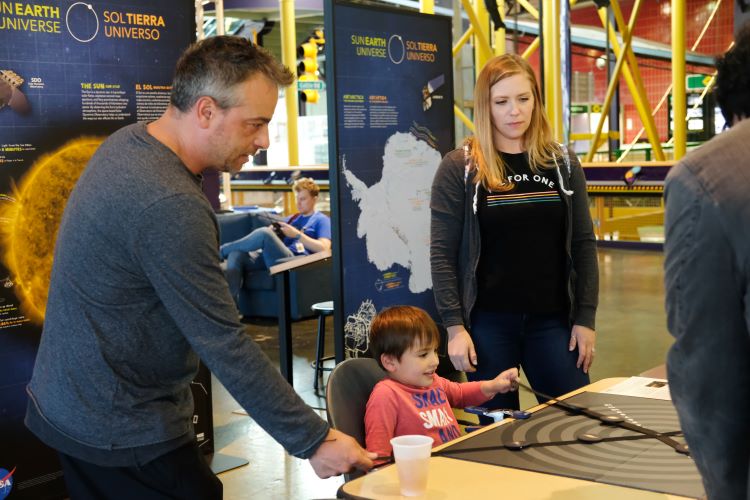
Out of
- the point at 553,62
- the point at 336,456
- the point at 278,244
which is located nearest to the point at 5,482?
the point at 336,456

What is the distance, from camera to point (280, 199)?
1546 cm

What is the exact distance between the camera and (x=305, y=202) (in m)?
8.80

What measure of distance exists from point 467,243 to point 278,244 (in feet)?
18.3

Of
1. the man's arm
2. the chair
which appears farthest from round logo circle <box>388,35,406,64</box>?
the man's arm

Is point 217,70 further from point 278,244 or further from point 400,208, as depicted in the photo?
point 278,244

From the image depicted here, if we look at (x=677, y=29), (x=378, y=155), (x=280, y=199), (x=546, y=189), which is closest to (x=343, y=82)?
(x=378, y=155)

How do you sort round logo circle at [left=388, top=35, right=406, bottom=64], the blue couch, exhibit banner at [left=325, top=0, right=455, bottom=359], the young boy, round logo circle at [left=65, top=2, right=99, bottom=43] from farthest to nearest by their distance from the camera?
the blue couch, round logo circle at [left=388, top=35, right=406, bottom=64], exhibit banner at [left=325, top=0, right=455, bottom=359], round logo circle at [left=65, top=2, right=99, bottom=43], the young boy

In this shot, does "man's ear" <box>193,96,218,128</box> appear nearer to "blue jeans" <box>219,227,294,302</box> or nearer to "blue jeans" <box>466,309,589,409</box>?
"blue jeans" <box>466,309,589,409</box>

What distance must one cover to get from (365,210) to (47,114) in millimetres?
1679

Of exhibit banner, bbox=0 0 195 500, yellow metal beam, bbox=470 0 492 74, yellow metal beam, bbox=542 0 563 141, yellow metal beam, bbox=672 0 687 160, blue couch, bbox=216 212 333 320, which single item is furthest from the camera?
yellow metal beam, bbox=470 0 492 74

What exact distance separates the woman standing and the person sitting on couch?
5.50 meters

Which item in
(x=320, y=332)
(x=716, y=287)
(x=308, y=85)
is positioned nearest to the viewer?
(x=716, y=287)

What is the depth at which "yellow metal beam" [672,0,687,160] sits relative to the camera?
10.2 metres

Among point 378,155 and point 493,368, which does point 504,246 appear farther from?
point 378,155
